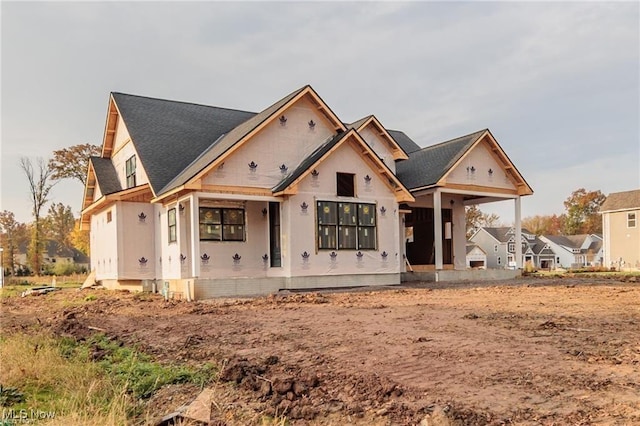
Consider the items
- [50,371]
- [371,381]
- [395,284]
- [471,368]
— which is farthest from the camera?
[395,284]

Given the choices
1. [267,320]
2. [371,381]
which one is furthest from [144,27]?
[371,381]

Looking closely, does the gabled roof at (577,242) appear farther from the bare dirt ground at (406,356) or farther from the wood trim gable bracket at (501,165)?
the bare dirt ground at (406,356)

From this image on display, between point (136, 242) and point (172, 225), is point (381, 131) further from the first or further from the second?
point (136, 242)

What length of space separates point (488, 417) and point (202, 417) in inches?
96.2

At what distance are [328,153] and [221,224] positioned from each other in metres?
4.41

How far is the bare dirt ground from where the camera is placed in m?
4.59

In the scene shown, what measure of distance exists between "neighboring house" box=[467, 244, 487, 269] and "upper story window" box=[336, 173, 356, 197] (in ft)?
188

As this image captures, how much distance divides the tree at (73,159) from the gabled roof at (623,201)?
44619mm

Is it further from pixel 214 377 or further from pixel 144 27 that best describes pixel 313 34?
pixel 214 377

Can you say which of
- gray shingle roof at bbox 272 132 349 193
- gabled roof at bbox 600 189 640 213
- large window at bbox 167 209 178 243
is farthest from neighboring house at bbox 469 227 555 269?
large window at bbox 167 209 178 243

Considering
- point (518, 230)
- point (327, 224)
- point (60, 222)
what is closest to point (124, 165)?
point (327, 224)

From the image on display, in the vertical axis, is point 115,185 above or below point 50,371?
above

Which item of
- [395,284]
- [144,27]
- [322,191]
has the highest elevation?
[144,27]

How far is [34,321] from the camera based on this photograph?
12156 millimetres
